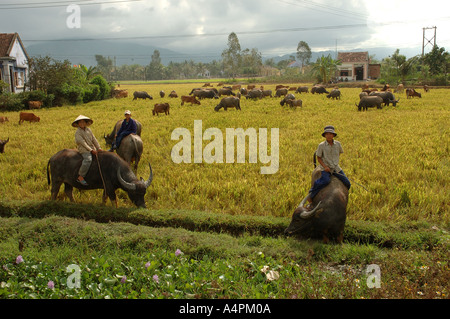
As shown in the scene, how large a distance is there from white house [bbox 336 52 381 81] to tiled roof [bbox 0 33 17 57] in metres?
41.3

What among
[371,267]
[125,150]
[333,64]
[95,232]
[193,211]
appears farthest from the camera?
[333,64]

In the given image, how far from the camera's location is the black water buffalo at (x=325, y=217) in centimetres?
488

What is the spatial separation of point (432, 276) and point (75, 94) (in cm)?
2630

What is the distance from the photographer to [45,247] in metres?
4.86

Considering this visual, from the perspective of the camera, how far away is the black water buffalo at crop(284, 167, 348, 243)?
16.0ft

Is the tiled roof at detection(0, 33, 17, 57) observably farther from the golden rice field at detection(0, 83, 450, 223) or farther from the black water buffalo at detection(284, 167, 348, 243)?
the black water buffalo at detection(284, 167, 348, 243)

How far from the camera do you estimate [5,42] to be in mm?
26609

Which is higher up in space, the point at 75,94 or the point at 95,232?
the point at 75,94

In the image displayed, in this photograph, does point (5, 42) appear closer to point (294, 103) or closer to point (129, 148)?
point (294, 103)

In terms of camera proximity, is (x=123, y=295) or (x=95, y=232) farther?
(x=95, y=232)

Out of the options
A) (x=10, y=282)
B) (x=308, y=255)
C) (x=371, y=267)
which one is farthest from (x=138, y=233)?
(x=371, y=267)

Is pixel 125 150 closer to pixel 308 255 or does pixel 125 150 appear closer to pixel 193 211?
pixel 193 211

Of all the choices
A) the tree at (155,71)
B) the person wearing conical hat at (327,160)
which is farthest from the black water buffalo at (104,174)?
the tree at (155,71)

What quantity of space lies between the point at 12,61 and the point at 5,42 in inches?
69.0
